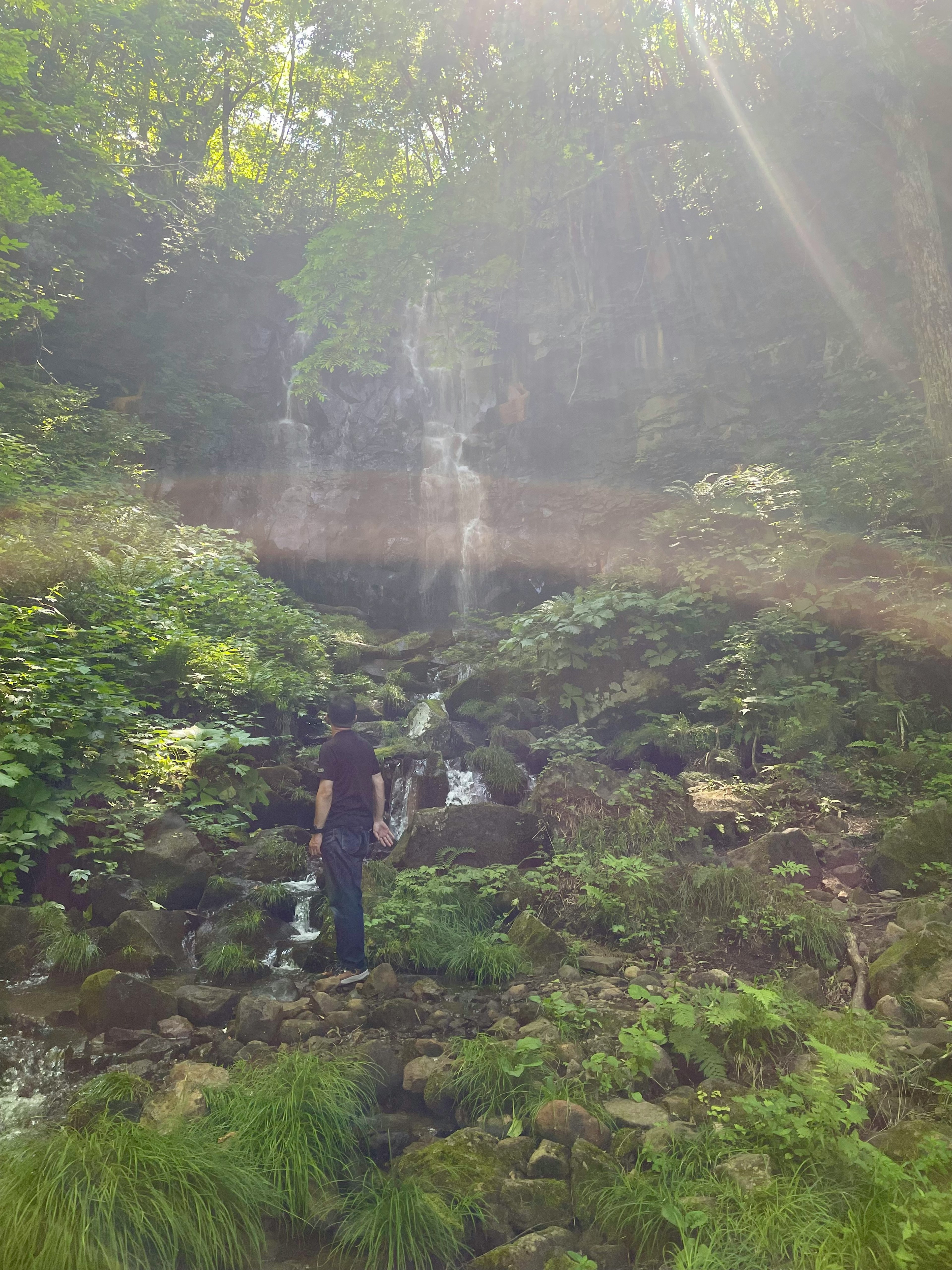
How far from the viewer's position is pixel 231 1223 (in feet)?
9.02

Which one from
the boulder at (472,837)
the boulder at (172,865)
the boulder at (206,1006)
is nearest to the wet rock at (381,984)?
the boulder at (206,1006)

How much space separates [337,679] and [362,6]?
1542 cm

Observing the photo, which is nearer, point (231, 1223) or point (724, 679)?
point (231, 1223)

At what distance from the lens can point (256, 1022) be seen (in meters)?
4.34

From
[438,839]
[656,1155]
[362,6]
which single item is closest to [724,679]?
[438,839]

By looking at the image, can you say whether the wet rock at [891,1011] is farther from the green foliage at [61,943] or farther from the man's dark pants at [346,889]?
the green foliage at [61,943]

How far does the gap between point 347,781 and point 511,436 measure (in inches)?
650

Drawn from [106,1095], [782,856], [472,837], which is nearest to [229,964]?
[106,1095]

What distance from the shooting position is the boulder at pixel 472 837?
7.20 meters

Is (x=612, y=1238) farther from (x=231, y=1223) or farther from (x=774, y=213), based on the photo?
(x=774, y=213)

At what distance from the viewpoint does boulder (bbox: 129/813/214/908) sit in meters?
6.22

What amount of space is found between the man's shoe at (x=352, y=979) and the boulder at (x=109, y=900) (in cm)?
193

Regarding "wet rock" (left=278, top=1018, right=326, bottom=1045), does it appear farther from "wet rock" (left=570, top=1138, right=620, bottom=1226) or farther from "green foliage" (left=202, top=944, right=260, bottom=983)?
"wet rock" (left=570, top=1138, right=620, bottom=1226)

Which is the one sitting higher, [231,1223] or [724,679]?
[724,679]
